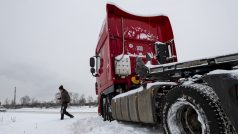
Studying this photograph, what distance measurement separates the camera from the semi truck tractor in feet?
7.63

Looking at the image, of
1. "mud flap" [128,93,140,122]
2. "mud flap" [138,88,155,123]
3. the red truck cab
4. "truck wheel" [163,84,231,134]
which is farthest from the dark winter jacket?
"truck wheel" [163,84,231,134]

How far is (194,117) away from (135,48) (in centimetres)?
379

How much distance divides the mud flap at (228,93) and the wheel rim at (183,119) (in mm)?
543

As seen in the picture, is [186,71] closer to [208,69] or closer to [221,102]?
[208,69]

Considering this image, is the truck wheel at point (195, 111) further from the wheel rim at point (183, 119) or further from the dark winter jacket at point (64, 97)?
the dark winter jacket at point (64, 97)

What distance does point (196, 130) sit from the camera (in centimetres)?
288

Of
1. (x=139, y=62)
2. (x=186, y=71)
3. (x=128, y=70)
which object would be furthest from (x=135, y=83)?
(x=186, y=71)

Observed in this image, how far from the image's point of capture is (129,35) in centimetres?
655

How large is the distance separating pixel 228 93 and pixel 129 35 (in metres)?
4.53

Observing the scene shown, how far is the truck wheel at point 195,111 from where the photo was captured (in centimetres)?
232

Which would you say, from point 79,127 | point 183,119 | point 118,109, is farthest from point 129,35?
point 183,119

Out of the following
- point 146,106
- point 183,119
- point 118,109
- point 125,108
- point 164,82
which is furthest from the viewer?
point 118,109

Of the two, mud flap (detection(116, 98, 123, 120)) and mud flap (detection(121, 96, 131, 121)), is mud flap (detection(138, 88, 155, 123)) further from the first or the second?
mud flap (detection(116, 98, 123, 120))

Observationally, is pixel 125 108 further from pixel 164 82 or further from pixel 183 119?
pixel 183 119
